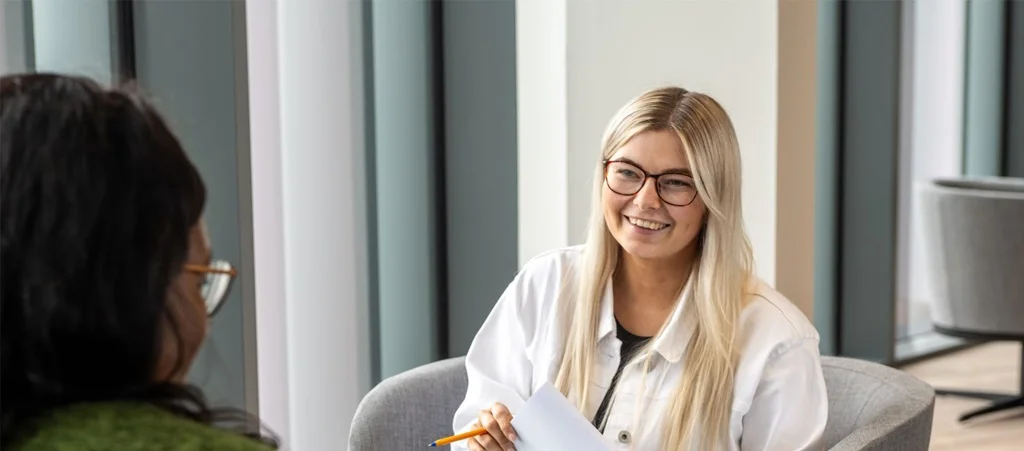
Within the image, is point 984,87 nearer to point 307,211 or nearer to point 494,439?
point 307,211

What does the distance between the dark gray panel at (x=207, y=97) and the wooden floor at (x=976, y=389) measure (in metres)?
2.91

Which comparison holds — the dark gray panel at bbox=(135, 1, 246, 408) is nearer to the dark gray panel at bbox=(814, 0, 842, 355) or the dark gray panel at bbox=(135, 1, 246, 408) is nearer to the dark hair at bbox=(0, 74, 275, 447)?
the dark hair at bbox=(0, 74, 275, 447)

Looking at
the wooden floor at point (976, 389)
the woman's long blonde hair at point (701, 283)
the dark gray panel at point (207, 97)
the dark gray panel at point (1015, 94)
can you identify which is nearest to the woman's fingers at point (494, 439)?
the woman's long blonde hair at point (701, 283)

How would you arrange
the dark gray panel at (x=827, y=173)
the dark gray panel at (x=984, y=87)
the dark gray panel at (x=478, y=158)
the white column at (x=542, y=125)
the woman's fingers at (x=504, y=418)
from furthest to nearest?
the dark gray panel at (x=984, y=87) < the dark gray panel at (x=827, y=173) < the dark gray panel at (x=478, y=158) < the white column at (x=542, y=125) < the woman's fingers at (x=504, y=418)

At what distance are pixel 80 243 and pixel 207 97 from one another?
1559mm

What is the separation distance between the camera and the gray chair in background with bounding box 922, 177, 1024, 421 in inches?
185

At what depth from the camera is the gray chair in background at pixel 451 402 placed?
7.86ft

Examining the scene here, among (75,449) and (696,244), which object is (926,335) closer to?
(696,244)

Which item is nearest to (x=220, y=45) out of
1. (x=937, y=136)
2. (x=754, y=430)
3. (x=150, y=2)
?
(x=150, y=2)

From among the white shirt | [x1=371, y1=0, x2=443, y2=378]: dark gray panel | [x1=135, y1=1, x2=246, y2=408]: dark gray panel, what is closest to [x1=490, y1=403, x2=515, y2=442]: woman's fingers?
the white shirt

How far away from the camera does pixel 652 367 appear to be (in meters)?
2.41

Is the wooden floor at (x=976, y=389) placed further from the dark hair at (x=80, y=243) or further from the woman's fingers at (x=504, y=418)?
the dark hair at (x=80, y=243)

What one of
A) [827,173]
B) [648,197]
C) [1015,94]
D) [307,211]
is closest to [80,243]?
[648,197]

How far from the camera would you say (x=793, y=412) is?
2.25 metres
